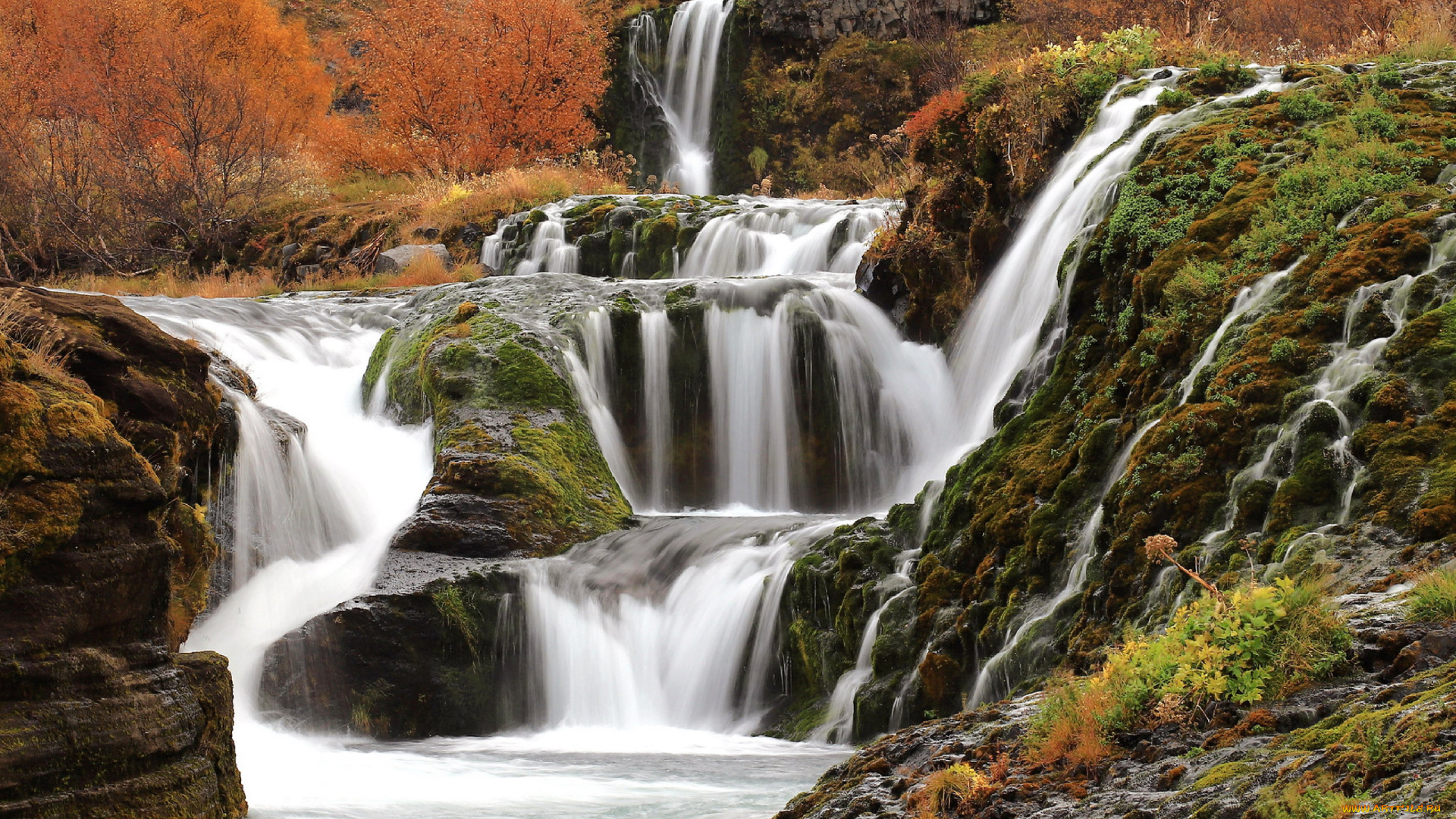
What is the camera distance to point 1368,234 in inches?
277

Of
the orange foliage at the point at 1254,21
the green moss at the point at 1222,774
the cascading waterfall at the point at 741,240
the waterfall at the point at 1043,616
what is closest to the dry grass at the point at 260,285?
the cascading waterfall at the point at 741,240

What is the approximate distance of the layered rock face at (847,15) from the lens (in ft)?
107

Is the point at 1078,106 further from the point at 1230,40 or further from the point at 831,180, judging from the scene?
the point at 831,180

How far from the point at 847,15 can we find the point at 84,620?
31341 mm

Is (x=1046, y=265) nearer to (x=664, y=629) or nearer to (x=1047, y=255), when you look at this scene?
(x=1047, y=255)

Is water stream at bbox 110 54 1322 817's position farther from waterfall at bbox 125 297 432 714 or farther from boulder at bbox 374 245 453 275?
boulder at bbox 374 245 453 275

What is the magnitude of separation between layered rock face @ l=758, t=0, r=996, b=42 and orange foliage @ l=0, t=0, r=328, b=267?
1417 cm

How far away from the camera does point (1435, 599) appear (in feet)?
13.6

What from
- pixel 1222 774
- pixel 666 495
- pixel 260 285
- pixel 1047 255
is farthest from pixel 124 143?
pixel 1222 774

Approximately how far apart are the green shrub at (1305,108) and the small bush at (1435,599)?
21.5 ft

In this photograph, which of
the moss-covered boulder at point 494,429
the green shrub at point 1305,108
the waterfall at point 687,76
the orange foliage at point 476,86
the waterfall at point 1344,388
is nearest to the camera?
the waterfall at point 1344,388

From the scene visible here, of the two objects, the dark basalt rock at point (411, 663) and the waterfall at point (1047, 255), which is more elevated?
the waterfall at point (1047, 255)

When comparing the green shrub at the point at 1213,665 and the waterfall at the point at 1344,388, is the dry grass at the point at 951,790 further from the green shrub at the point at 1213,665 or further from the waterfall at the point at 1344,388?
the waterfall at the point at 1344,388

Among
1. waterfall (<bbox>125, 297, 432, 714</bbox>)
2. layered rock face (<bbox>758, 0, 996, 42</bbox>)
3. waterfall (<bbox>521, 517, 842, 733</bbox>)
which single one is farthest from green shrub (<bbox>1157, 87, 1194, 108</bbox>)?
layered rock face (<bbox>758, 0, 996, 42</bbox>)
